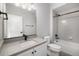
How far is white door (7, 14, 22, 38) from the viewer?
1.15 m

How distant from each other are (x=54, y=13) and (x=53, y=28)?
0.51 m

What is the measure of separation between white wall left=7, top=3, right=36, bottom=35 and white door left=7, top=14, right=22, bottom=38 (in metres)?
0.10

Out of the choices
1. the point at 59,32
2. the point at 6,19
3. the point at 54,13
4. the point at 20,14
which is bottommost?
the point at 59,32

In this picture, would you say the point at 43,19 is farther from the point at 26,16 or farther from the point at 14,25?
the point at 14,25

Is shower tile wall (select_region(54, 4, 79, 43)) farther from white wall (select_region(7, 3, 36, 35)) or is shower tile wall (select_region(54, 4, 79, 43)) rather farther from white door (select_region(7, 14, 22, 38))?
white door (select_region(7, 14, 22, 38))

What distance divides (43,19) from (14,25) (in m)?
0.92

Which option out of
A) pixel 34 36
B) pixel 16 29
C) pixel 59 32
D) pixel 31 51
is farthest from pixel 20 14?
Result: pixel 59 32

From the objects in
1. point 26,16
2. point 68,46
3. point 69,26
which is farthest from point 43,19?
point 68,46

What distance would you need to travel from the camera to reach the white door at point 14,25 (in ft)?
3.78

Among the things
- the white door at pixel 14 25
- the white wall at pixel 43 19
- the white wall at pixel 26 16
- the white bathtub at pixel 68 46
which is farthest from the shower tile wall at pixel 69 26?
the white door at pixel 14 25

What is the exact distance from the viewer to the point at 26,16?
4.56ft

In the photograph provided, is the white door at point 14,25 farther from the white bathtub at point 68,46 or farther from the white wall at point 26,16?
the white bathtub at point 68,46

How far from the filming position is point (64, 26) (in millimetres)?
1625

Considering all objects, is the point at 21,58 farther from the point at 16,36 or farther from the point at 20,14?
the point at 20,14
